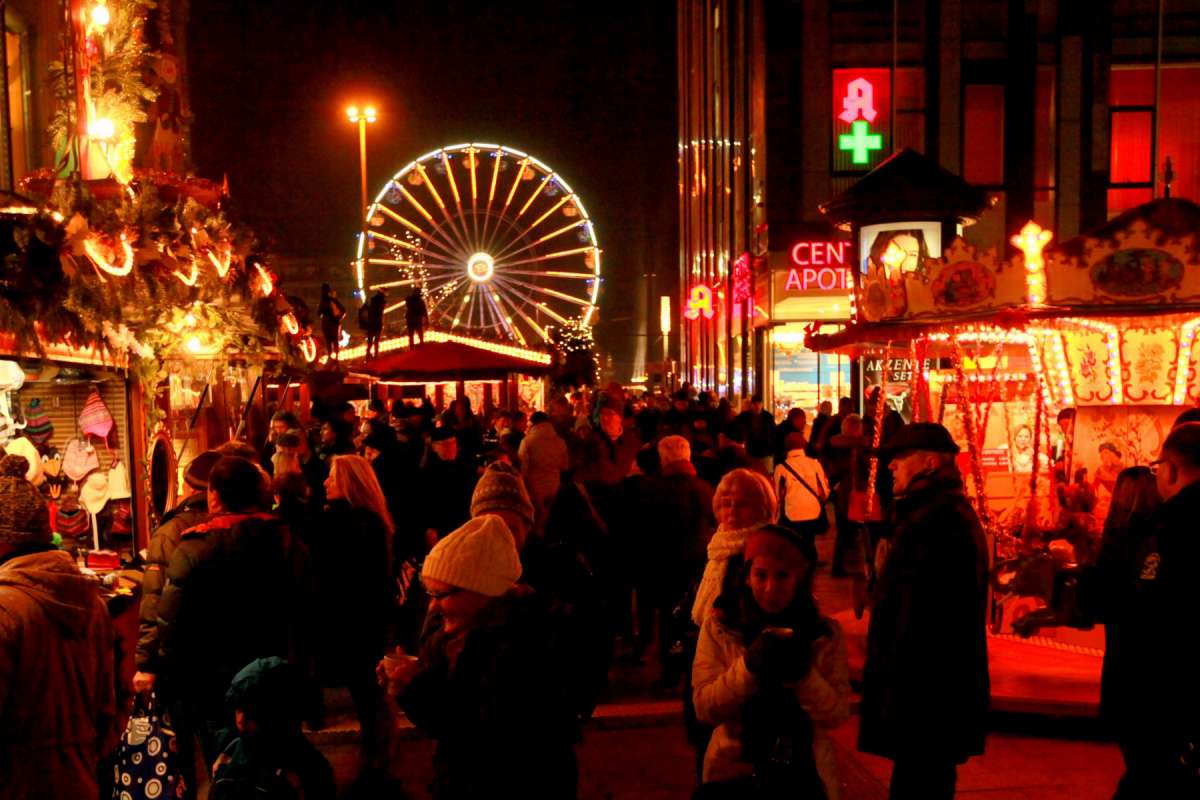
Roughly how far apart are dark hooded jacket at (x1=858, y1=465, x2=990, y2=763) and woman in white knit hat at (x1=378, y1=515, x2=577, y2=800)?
53.9 inches

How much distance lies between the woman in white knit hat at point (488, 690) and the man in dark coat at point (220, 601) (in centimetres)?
146

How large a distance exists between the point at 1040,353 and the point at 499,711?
724cm

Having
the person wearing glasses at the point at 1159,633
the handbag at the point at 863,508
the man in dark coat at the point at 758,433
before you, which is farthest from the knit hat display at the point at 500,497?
the man in dark coat at the point at 758,433

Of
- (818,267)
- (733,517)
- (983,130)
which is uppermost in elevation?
(983,130)

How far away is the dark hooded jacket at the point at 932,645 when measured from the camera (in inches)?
138

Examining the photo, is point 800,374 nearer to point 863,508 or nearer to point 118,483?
point 863,508

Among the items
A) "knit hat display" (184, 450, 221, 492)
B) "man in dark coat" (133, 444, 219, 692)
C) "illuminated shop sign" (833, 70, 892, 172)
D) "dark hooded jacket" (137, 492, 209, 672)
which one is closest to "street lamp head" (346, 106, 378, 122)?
"illuminated shop sign" (833, 70, 892, 172)

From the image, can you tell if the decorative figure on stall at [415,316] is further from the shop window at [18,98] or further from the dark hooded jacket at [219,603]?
the dark hooded jacket at [219,603]

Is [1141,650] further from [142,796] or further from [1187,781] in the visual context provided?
[142,796]

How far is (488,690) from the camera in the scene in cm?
252

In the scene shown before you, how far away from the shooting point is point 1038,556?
6473mm

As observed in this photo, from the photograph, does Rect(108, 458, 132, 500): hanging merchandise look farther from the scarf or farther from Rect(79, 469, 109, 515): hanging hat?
the scarf

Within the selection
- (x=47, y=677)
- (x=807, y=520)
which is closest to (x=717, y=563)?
(x=47, y=677)

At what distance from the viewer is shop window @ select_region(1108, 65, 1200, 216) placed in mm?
20734
